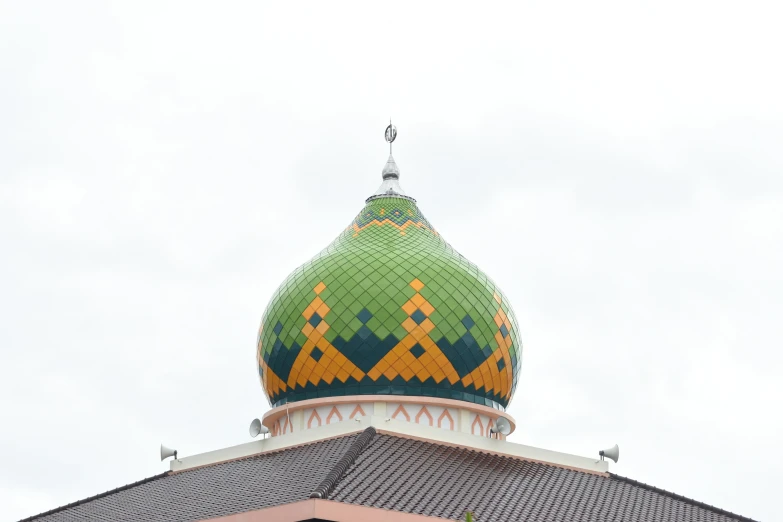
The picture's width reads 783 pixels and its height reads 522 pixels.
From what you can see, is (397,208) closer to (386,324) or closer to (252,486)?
(386,324)

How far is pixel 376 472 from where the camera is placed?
16.6 meters

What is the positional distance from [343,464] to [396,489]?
837 mm

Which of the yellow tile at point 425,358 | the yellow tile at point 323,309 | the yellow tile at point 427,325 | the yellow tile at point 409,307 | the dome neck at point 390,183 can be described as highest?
the dome neck at point 390,183

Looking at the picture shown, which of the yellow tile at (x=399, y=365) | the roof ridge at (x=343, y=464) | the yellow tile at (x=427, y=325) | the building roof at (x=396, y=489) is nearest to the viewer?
the roof ridge at (x=343, y=464)

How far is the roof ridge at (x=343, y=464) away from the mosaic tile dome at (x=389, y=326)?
189 centimetres

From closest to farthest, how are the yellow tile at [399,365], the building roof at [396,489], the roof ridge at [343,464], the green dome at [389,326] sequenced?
the roof ridge at [343,464] < the building roof at [396,489] < the yellow tile at [399,365] < the green dome at [389,326]

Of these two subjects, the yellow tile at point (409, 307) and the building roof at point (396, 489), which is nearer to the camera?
the building roof at point (396, 489)

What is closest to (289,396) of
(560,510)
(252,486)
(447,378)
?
(447,378)

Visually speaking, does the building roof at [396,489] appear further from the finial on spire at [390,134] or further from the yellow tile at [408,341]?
the finial on spire at [390,134]

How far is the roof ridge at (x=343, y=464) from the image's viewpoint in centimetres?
1495

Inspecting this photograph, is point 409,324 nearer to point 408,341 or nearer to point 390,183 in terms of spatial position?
point 408,341

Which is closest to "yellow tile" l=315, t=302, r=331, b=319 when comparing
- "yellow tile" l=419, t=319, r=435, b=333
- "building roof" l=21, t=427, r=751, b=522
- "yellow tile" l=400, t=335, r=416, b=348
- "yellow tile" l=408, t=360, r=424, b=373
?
"yellow tile" l=400, t=335, r=416, b=348

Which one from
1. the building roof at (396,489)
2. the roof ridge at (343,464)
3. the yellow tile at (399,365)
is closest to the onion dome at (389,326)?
the yellow tile at (399,365)

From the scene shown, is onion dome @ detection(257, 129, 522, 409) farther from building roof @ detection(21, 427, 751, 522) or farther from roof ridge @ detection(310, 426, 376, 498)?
roof ridge @ detection(310, 426, 376, 498)
